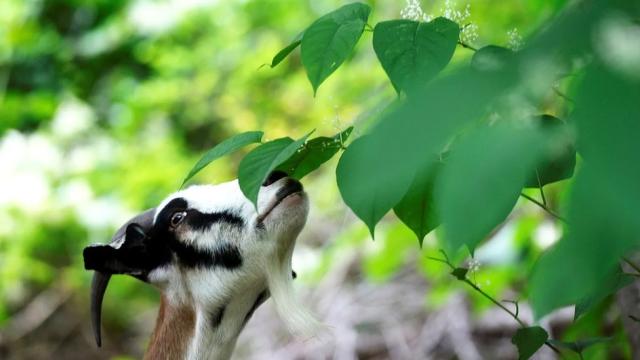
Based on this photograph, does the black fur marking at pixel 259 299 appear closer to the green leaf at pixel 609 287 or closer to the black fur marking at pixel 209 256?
the black fur marking at pixel 209 256

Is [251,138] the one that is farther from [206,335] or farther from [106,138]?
[106,138]

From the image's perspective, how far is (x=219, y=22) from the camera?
22.7 ft

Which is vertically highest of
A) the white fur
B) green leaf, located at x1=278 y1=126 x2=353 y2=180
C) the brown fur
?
green leaf, located at x1=278 y1=126 x2=353 y2=180

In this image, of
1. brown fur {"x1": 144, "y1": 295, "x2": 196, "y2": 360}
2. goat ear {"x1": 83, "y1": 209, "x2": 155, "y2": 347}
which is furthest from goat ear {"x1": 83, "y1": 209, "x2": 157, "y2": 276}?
brown fur {"x1": 144, "y1": 295, "x2": 196, "y2": 360}

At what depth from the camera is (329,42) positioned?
1344 mm

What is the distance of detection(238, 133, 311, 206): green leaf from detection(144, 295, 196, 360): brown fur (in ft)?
3.73

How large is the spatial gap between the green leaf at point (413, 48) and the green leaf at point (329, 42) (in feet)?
0.23

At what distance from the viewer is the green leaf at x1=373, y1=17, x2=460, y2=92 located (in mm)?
1207

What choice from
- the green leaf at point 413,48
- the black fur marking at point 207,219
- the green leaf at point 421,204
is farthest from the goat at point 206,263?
the green leaf at point 413,48

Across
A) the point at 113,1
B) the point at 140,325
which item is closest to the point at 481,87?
the point at 140,325

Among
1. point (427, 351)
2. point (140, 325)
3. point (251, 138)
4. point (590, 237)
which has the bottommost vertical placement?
point (140, 325)

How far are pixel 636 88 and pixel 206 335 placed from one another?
6.23ft

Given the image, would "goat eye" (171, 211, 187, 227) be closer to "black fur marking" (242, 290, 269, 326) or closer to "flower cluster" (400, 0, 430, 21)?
"black fur marking" (242, 290, 269, 326)

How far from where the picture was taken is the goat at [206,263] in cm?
214
